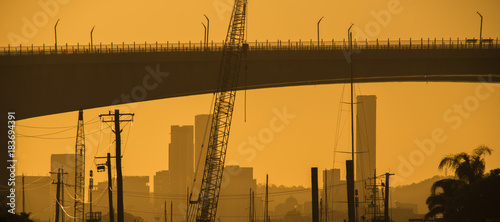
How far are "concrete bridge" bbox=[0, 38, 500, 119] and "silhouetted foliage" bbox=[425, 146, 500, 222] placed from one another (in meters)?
14.4

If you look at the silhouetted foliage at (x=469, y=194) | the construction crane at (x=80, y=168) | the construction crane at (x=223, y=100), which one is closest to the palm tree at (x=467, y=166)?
the silhouetted foliage at (x=469, y=194)

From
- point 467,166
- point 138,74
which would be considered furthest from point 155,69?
point 467,166

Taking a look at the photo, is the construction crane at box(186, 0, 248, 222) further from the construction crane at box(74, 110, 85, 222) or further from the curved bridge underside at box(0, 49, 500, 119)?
the construction crane at box(74, 110, 85, 222)

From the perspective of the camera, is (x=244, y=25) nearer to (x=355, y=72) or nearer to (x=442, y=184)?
(x=355, y=72)

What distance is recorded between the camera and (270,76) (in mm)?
130625

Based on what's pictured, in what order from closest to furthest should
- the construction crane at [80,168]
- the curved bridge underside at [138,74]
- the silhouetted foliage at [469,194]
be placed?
the silhouetted foliage at [469,194]
the curved bridge underside at [138,74]
the construction crane at [80,168]

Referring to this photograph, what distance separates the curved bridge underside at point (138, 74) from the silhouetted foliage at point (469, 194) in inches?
580

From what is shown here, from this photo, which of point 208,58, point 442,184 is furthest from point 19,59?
point 442,184

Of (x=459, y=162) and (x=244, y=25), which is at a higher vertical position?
(x=244, y=25)

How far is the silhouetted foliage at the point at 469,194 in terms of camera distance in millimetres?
106188

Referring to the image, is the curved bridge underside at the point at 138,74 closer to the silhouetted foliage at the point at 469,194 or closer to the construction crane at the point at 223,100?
the construction crane at the point at 223,100

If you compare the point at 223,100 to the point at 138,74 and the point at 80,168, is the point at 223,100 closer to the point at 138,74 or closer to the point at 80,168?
the point at 138,74

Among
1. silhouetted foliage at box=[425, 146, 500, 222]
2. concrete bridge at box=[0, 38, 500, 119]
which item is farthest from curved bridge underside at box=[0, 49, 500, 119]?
silhouetted foliage at box=[425, 146, 500, 222]

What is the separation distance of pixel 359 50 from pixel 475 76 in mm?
13711
